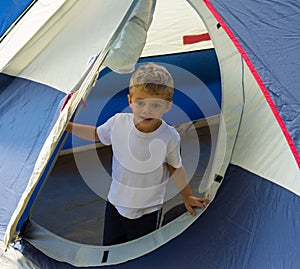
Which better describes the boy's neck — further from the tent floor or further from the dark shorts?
the tent floor

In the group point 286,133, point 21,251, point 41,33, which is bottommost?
point 21,251

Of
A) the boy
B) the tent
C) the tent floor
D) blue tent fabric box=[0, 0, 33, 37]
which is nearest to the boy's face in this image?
the boy

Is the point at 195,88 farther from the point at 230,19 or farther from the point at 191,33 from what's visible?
the point at 230,19

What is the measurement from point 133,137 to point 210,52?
1.30 metres

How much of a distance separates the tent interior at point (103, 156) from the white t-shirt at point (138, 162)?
274mm

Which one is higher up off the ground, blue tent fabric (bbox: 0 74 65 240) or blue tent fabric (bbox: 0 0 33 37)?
blue tent fabric (bbox: 0 0 33 37)

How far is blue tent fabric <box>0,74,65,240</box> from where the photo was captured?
1900 mm

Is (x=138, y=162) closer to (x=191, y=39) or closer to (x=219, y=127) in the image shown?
(x=219, y=127)

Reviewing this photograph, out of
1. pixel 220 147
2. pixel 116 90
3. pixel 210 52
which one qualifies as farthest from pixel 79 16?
pixel 210 52

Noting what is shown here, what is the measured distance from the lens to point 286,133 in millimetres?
1489

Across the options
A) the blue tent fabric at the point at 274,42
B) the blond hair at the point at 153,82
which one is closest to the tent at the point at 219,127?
the blue tent fabric at the point at 274,42

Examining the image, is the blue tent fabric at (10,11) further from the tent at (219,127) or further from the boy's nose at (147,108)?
the boy's nose at (147,108)

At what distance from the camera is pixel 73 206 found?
228cm

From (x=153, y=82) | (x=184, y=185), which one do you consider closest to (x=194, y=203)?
(x=184, y=185)
